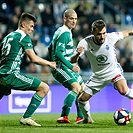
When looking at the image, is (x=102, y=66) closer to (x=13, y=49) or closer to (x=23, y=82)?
(x=23, y=82)

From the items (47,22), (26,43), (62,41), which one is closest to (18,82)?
(26,43)

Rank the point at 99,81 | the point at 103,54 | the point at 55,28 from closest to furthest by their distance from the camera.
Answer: the point at 103,54 → the point at 99,81 → the point at 55,28

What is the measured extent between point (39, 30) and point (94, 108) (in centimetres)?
436

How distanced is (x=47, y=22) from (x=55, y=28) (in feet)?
1.39

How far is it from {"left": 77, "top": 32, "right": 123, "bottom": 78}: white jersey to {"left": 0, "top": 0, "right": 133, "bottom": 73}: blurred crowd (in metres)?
6.90

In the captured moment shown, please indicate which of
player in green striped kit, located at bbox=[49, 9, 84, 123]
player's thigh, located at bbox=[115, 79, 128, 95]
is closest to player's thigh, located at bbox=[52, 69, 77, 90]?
player in green striped kit, located at bbox=[49, 9, 84, 123]

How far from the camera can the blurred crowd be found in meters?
17.8

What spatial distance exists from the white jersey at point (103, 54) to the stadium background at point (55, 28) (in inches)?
183

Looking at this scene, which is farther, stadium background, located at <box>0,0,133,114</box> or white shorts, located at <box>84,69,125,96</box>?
stadium background, located at <box>0,0,133,114</box>

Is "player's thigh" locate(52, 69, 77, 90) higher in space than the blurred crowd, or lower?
lower

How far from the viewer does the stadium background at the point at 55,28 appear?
14930 mm

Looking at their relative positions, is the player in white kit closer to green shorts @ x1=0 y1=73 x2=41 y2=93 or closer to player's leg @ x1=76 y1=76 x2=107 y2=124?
player's leg @ x1=76 y1=76 x2=107 y2=124

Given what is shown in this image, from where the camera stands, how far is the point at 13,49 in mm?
9625

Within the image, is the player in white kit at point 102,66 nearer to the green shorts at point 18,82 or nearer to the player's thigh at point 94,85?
the player's thigh at point 94,85
